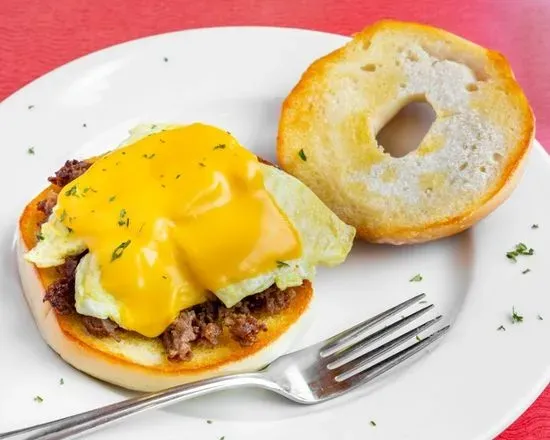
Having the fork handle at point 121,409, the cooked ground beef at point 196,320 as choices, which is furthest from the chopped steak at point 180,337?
the fork handle at point 121,409

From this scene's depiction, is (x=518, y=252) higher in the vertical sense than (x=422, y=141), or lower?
lower

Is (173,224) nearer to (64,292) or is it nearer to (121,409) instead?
(64,292)

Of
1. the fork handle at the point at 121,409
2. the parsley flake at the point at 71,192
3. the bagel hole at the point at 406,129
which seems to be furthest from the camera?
the bagel hole at the point at 406,129

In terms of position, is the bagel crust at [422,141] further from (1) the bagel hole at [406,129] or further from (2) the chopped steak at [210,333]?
(2) the chopped steak at [210,333]

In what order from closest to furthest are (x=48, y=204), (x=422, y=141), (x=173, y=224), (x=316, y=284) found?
(x=173, y=224) → (x=48, y=204) → (x=316, y=284) → (x=422, y=141)

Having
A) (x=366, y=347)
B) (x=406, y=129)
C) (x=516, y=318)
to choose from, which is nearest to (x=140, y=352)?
(x=366, y=347)

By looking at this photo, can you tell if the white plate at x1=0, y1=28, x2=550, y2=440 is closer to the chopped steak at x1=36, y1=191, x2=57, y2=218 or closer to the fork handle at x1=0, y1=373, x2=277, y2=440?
the fork handle at x1=0, y1=373, x2=277, y2=440

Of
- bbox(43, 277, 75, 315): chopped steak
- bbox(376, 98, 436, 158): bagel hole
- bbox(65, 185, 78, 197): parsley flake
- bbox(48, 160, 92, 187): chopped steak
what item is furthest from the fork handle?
Result: bbox(376, 98, 436, 158): bagel hole

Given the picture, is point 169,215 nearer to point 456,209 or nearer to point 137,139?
point 137,139
